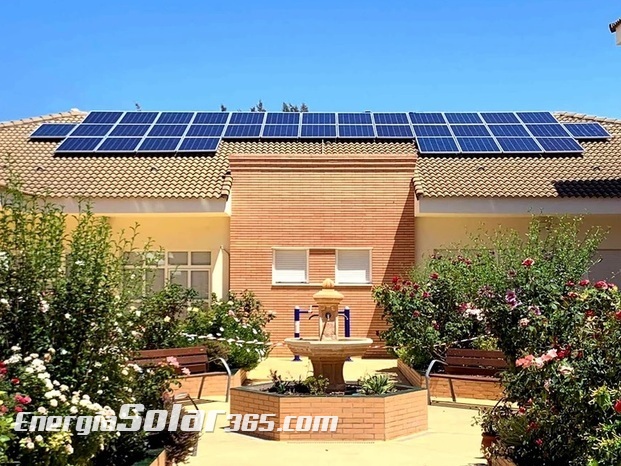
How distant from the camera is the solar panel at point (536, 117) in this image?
26.5 meters

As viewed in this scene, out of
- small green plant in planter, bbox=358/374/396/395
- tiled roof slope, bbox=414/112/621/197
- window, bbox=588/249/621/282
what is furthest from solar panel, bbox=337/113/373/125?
small green plant in planter, bbox=358/374/396/395

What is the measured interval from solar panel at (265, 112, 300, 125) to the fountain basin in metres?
17.0

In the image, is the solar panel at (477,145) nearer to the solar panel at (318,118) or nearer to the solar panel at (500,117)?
the solar panel at (500,117)

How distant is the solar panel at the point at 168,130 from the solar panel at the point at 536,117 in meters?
13.0

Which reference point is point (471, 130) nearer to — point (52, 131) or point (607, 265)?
point (607, 265)

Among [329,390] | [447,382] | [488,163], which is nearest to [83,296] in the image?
[329,390]

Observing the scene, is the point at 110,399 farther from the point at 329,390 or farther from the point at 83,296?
the point at 329,390

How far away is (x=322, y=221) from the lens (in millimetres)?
20906

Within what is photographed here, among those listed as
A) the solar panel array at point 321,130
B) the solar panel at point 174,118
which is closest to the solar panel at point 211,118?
the solar panel array at point 321,130

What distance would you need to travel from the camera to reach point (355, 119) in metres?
27.1

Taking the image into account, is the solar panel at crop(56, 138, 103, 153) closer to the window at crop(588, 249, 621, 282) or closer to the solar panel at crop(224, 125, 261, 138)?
the solar panel at crop(224, 125, 261, 138)

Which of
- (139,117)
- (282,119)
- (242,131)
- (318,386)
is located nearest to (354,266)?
(242,131)

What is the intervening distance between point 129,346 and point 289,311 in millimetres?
13833

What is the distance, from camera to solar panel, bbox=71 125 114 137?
2458 centimetres
